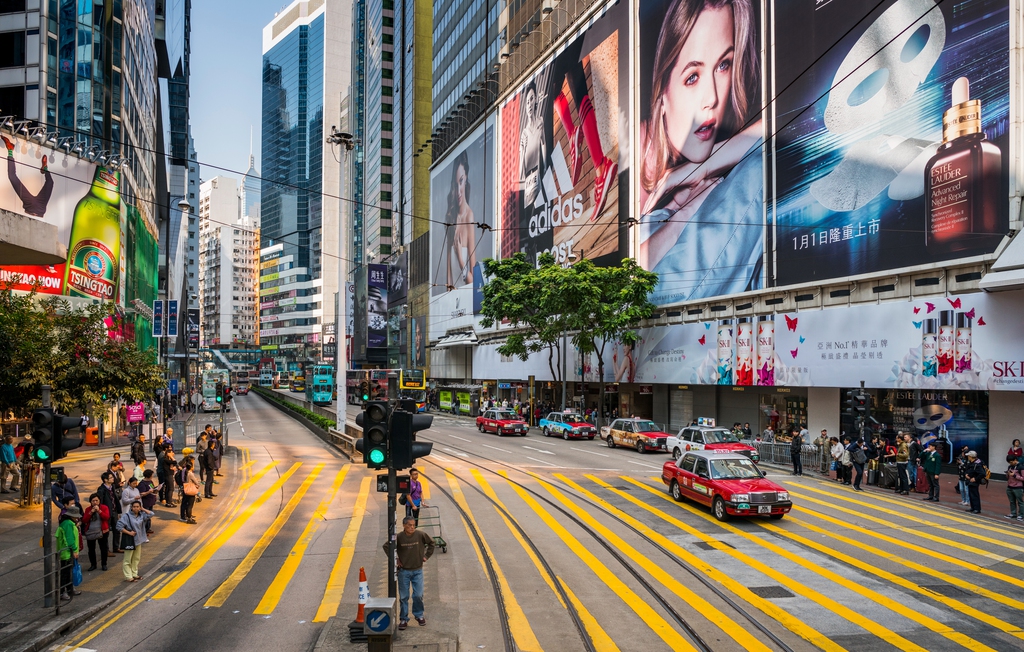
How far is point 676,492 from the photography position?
21.3m

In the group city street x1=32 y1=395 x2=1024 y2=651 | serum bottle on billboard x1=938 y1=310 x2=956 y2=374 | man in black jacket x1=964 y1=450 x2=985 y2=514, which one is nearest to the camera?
city street x1=32 y1=395 x2=1024 y2=651

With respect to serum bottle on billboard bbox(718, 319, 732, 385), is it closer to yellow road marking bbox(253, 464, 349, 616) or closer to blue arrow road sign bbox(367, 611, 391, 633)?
yellow road marking bbox(253, 464, 349, 616)

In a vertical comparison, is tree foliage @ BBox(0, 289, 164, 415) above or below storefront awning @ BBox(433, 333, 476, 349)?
below

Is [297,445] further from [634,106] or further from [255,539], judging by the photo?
[634,106]

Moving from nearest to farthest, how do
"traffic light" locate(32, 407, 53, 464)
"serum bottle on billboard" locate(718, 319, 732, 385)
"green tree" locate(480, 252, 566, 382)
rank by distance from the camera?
"traffic light" locate(32, 407, 53, 464), "serum bottle on billboard" locate(718, 319, 732, 385), "green tree" locate(480, 252, 566, 382)

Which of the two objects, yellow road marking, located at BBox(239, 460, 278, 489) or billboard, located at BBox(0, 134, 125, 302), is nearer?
yellow road marking, located at BBox(239, 460, 278, 489)

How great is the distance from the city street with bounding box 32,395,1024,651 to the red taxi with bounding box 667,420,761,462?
4.75 m

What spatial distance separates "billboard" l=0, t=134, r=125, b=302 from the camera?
32.0 m

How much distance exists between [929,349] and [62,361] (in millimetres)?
29263

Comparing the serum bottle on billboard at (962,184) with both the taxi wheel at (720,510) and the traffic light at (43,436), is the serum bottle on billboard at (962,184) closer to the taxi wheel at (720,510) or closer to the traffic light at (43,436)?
the taxi wheel at (720,510)

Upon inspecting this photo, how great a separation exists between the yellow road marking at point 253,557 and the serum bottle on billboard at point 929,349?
23814 millimetres

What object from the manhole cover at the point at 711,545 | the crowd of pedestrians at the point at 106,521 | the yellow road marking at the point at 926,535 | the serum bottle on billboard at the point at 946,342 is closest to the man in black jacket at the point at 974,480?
the yellow road marking at the point at 926,535

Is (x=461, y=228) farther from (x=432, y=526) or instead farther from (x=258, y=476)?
(x=432, y=526)

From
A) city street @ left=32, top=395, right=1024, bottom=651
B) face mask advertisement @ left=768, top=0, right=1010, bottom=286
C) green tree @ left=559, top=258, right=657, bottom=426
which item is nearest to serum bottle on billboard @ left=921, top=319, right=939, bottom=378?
face mask advertisement @ left=768, top=0, right=1010, bottom=286
